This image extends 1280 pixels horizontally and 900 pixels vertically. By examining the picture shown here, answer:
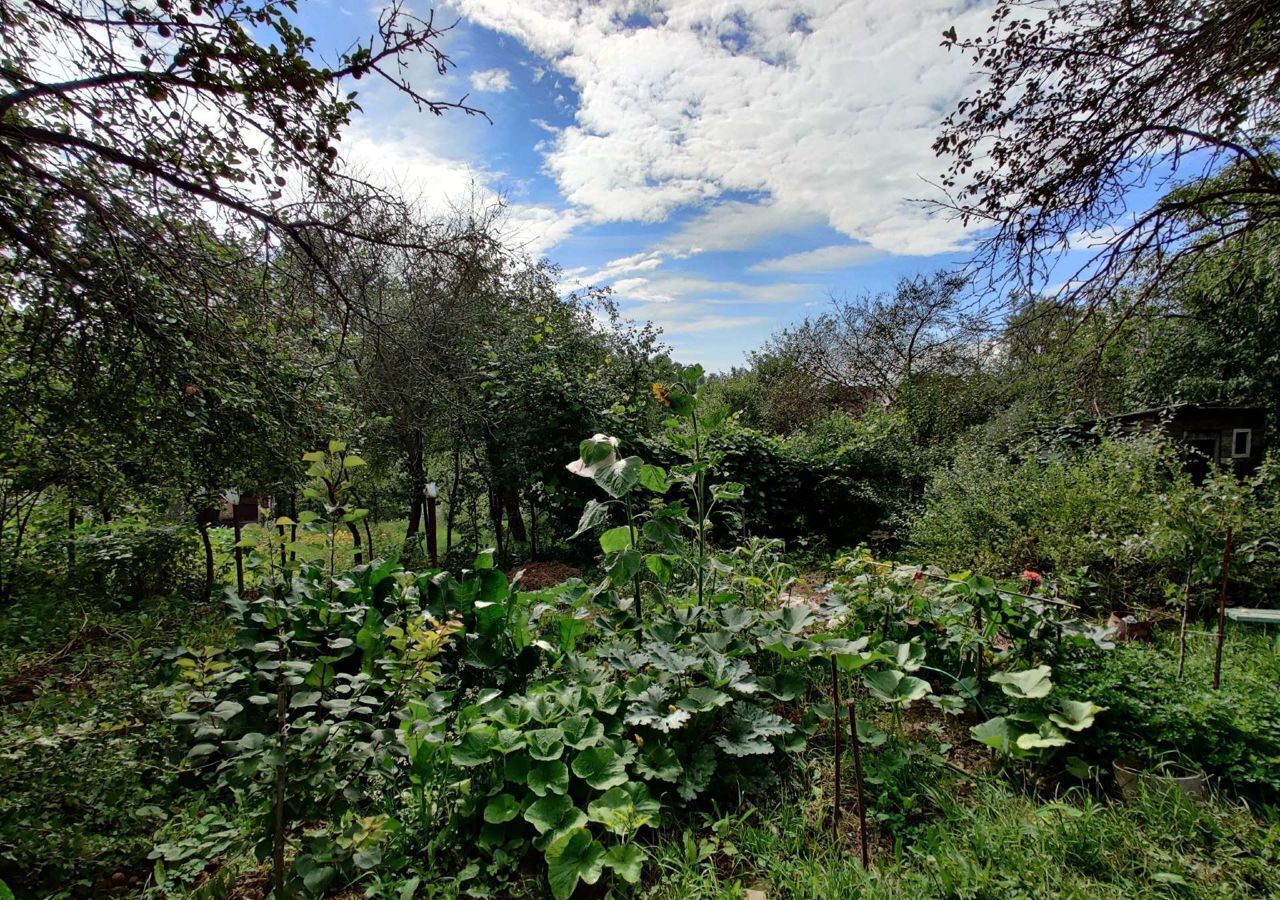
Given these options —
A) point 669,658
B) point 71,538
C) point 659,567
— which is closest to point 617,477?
point 659,567

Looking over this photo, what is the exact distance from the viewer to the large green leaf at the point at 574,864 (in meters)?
1.26

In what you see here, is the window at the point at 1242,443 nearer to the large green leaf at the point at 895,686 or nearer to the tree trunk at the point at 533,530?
the large green leaf at the point at 895,686

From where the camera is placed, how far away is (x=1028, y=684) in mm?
1760

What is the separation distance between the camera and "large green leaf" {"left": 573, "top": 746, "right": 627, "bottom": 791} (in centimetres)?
147

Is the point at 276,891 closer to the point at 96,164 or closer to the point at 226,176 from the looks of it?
the point at 226,176

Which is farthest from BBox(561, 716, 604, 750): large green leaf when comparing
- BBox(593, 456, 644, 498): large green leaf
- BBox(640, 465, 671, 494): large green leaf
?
BBox(640, 465, 671, 494): large green leaf

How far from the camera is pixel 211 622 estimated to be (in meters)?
3.19

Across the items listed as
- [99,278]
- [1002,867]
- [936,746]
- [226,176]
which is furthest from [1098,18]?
[99,278]

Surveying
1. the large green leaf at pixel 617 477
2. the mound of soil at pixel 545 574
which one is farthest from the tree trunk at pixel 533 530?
the large green leaf at pixel 617 477

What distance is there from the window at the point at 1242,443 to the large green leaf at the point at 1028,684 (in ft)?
20.8

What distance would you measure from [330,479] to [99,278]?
164 cm

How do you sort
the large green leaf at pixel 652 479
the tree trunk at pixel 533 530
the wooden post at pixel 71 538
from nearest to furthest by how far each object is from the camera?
the large green leaf at pixel 652 479 → the wooden post at pixel 71 538 → the tree trunk at pixel 533 530

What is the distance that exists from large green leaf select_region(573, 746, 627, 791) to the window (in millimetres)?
7675

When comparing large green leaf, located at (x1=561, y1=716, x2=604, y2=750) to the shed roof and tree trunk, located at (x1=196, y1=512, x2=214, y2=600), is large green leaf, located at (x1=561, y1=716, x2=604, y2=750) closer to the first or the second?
tree trunk, located at (x1=196, y1=512, x2=214, y2=600)
